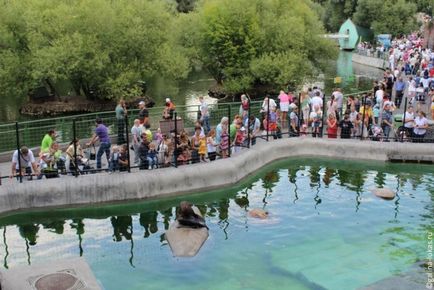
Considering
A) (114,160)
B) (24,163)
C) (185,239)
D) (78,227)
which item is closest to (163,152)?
(114,160)

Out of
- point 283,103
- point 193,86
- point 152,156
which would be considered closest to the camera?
point 152,156

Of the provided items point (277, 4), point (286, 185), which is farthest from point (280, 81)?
point (286, 185)

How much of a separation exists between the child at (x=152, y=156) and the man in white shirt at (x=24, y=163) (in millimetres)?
3610

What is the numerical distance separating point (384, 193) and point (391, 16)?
64825 mm

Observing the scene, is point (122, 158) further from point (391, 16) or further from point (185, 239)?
point (391, 16)

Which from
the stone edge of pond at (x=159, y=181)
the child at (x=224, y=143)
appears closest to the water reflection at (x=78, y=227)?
the stone edge of pond at (x=159, y=181)

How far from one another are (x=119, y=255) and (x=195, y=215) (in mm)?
2459

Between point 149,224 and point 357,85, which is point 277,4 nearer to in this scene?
point 357,85

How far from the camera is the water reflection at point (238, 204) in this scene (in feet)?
53.8

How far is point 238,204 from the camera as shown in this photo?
18.5 metres

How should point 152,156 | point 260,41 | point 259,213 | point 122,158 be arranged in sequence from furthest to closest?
point 260,41
point 152,156
point 122,158
point 259,213

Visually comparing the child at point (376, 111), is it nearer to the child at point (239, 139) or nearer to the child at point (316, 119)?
the child at point (316, 119)

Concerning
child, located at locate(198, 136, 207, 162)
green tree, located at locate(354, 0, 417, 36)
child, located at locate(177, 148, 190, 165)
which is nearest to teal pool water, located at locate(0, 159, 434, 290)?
child, located at locate(177, 148, 190, 165)

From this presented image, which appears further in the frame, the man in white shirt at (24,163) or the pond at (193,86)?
the pond at (193,86)
